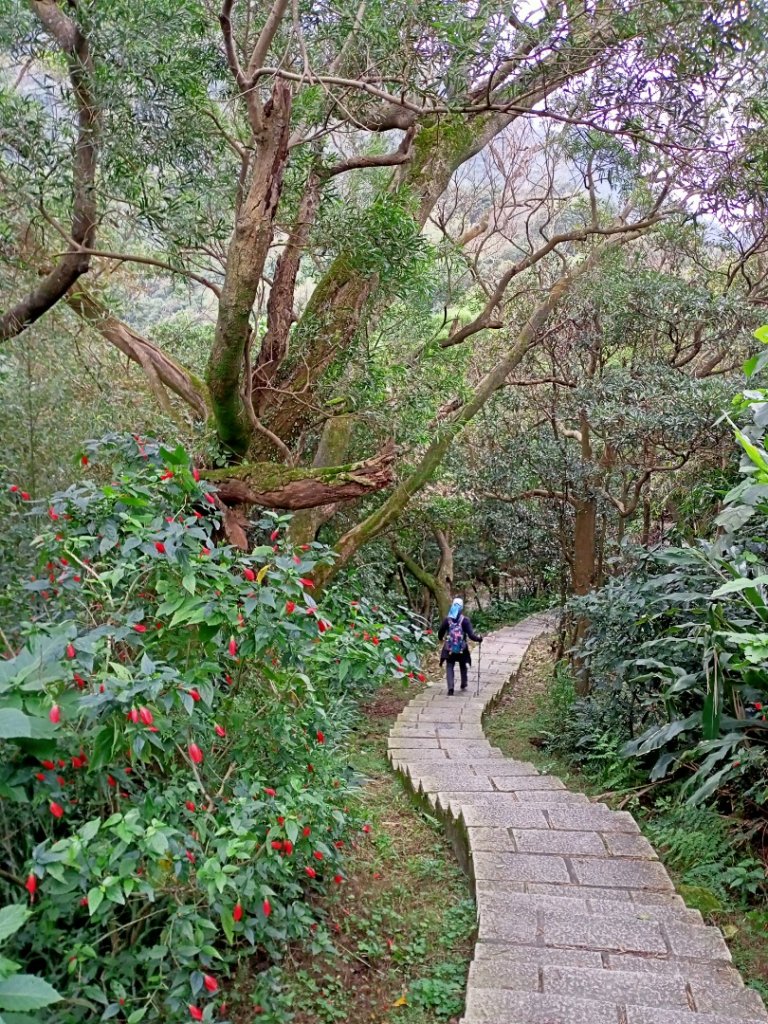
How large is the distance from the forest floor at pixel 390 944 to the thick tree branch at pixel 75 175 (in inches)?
127

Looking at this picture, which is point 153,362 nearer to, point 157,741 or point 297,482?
point 297,482

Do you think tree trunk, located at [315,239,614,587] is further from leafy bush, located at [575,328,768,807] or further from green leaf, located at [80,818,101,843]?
green leaf, located at [80,818,101,843]

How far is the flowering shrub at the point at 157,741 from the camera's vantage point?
1993 millimetres

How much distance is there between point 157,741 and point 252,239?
280 centimetres

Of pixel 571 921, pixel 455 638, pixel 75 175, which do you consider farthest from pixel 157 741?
pixel 455 638

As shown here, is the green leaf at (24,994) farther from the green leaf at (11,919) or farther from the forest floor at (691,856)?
the forest floor at (691,856)

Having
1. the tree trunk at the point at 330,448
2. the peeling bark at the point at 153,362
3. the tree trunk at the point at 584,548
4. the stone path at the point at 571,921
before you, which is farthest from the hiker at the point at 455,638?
the peeling bark at the point at 153,362

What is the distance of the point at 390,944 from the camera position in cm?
355

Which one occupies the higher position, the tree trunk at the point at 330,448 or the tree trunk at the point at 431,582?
the tree trunk at the point at 330,448

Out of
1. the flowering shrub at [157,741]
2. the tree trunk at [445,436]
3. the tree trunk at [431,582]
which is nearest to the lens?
the flowering shrub at [157,741]

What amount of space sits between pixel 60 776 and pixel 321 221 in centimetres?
384

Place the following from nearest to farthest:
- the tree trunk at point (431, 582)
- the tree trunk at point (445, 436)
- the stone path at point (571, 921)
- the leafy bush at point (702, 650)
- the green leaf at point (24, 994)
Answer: the green leaf at point (24, 994) < the stone path at point (571, 921) < the leafy bush at point (702, 650) < the tree trunk at point (445, 436) < the tree trunk at point (431, 582)

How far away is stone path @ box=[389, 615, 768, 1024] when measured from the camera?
2822 millimetres

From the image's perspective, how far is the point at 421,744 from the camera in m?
6.98
